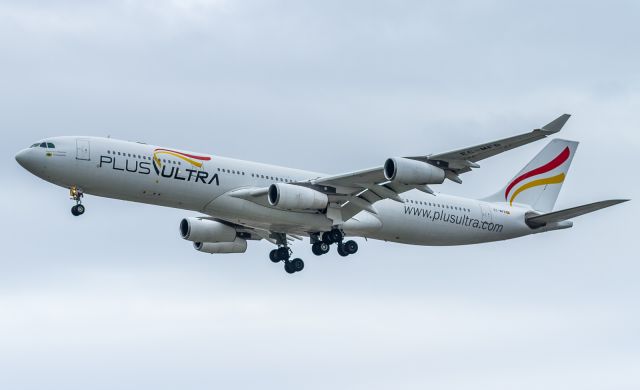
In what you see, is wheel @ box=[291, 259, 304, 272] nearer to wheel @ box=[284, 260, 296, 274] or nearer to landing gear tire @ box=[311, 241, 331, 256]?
wheel @ box=[284, 260, 296, 274]

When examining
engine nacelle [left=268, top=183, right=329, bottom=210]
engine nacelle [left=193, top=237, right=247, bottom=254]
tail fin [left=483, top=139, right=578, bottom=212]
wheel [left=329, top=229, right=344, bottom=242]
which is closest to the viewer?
engine nacelle [left=268, top=183, right=329, bottom=210]

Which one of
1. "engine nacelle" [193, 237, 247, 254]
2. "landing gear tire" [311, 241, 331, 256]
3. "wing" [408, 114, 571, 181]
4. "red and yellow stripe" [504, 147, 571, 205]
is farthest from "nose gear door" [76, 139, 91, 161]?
"red and yellow stripe" [504, 147, 571, 205]

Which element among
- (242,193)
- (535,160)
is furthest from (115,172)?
(535,160)

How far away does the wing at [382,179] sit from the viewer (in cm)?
5094

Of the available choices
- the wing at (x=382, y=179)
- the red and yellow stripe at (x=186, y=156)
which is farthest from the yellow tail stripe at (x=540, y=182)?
the red and yellow stripe at (x=186, y=156)

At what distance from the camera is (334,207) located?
57344 mm

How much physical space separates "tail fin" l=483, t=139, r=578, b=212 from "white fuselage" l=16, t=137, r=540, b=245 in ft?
15.5

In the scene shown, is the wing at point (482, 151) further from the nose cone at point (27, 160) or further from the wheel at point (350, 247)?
the nose cone at point (27, 160)

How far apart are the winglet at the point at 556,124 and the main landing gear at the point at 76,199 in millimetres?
20041

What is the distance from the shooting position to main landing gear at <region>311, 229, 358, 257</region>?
190ft

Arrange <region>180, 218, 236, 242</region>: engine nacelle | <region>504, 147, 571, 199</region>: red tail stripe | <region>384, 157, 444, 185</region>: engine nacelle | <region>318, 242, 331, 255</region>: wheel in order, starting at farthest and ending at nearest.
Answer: <region>504, 147, 571, 199</region>: red tail stripe
<region>180, 218, 236, 242</region>: engine nacelle
<region>318, 242, 331, 255</region>: wheel
<region>384, 157, 444, 185</region>: engine nacelle

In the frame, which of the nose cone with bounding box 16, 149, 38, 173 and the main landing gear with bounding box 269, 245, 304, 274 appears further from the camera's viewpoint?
the main landing gear with bounding box 269, 245, 304, 274

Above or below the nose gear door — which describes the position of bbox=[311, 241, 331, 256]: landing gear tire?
below

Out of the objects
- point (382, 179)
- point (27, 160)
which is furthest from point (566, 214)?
point (27, 160)
